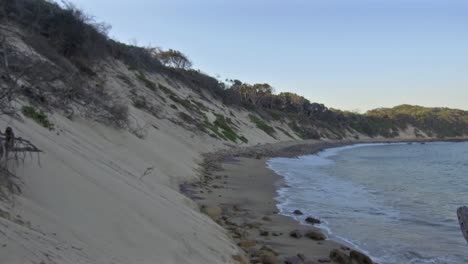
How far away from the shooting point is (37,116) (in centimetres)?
1138

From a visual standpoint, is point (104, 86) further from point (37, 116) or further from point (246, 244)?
point (246, 244)

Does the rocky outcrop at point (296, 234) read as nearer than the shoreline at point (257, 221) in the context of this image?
No

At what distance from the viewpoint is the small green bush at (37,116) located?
36.1 ft

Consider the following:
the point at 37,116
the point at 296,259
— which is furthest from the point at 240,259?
the point at 37,116

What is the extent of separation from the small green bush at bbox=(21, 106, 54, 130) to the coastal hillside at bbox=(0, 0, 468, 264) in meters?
0.05

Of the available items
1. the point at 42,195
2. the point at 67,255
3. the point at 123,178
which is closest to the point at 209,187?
the point at 123,178

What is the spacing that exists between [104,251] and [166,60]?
7368cm

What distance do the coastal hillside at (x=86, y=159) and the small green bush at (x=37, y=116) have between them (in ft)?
0.16

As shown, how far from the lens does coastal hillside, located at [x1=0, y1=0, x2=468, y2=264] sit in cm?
569

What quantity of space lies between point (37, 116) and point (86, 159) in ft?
7.43

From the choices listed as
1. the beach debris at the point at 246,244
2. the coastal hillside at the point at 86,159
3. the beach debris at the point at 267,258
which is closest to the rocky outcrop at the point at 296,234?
the beach debris at the point at 246,244

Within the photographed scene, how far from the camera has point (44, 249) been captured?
15.2 ft

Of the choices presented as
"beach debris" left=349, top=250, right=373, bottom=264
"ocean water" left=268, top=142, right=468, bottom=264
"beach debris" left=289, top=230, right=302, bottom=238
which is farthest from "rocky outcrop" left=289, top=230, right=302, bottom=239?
"beach debris" left=349, top=250, right=373, bottom=264

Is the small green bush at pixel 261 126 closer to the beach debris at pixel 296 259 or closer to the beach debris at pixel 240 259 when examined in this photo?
the beach debris at pixel 296 259
